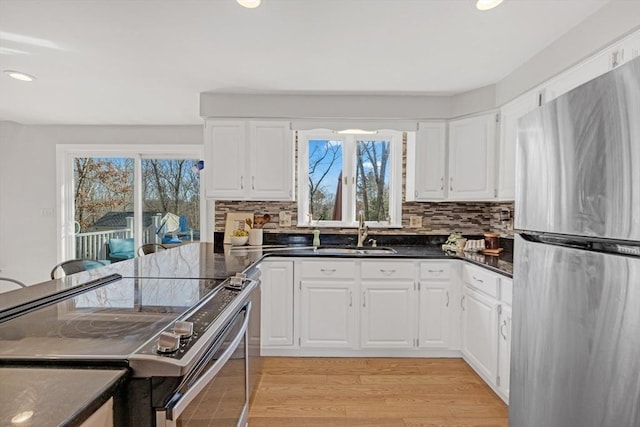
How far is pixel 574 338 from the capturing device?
0.98 metres

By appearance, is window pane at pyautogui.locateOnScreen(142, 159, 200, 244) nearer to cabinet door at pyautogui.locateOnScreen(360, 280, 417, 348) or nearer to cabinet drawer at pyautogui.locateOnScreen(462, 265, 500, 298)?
cabinet door at pyautogui.locateOnScreen(360, 280, 417, 348)

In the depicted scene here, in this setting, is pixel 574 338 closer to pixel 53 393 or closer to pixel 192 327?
pixel 192 327

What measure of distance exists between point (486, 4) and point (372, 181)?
204 cm

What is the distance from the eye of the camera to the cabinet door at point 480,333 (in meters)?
2.37

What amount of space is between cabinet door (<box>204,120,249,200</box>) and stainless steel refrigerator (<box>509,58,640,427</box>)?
245 cm

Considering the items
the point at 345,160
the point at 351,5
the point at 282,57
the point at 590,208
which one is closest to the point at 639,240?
the point at 590,208

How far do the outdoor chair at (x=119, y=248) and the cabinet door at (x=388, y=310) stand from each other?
339 centimetres

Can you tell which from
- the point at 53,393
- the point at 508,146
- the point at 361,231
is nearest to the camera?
the point at 53,393

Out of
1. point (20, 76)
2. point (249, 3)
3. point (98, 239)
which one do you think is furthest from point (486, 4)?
point (98, 239)

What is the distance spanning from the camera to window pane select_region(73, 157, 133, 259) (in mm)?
4637

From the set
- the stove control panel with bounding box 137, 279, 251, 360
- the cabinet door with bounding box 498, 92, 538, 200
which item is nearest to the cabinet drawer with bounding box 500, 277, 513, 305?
the cabinet door with bounding box 498, 92, 538, 200

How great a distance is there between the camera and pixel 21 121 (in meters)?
4.36

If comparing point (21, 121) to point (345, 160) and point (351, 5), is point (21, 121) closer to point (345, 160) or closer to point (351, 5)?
point (345, 160)

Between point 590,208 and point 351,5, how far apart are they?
1483 millimetres
